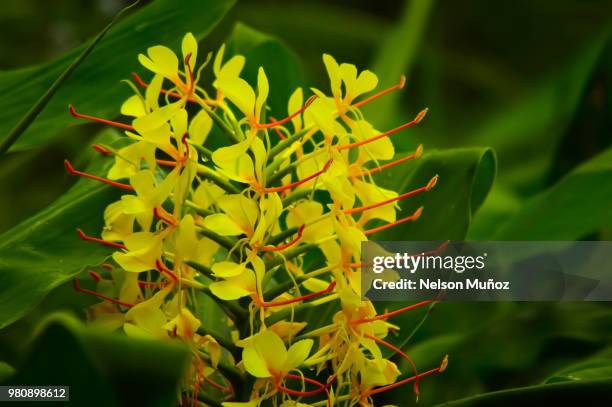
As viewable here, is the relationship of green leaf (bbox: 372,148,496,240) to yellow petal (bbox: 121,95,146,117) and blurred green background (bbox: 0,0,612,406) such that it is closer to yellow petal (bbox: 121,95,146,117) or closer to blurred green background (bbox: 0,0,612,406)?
blurred green background (bbox: 0,0,612,406)

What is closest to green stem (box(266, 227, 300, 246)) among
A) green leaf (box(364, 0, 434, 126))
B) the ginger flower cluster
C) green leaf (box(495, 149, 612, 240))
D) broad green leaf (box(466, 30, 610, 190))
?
the ginger flower cluster

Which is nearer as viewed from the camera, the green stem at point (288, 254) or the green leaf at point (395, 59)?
the green stem at point (288, 254)

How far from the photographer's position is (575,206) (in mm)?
591

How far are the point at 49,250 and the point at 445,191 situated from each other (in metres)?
0.22

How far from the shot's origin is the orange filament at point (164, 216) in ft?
1.29

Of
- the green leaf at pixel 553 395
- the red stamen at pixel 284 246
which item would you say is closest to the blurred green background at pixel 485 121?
the green leaf at pixel 553 395

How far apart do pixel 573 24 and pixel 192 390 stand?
1.20m

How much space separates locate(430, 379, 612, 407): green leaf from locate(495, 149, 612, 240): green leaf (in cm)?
23

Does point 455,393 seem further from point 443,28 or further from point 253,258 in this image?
point 443,28

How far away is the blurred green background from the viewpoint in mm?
590

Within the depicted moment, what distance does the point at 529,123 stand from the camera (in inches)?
45.6

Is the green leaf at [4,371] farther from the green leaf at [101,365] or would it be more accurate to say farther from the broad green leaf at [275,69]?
the broad green leaf at [275,69]

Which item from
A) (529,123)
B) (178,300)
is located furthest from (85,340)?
→ (529,123)

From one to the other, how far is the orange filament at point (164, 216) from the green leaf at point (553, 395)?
148 millimetres
